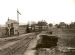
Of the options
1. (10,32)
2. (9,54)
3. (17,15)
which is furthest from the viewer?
(17,15)

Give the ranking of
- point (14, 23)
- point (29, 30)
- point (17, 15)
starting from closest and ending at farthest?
Answer: point (14, 23), point (17, 15), point (29, 30)

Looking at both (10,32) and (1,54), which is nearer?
(1,54)

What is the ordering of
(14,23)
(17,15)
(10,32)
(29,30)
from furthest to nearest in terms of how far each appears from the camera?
(29,30) → (17,15) → (14,23) → (10,32)

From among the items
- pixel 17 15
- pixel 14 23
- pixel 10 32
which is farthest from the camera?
pixel 17 15

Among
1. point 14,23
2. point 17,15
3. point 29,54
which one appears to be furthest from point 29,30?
point 29,54

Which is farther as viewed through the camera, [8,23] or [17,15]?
[17,15]

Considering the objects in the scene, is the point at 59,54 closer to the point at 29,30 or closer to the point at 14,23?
the point at 14,23

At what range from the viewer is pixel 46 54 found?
15344 millimetres

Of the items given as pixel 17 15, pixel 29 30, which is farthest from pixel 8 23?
pixel 29 30

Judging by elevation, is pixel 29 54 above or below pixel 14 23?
below

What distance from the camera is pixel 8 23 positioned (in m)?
46.1

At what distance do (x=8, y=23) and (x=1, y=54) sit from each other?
31.8m

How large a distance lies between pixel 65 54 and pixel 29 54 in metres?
3.59

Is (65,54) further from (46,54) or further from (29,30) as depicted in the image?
(29,30)
